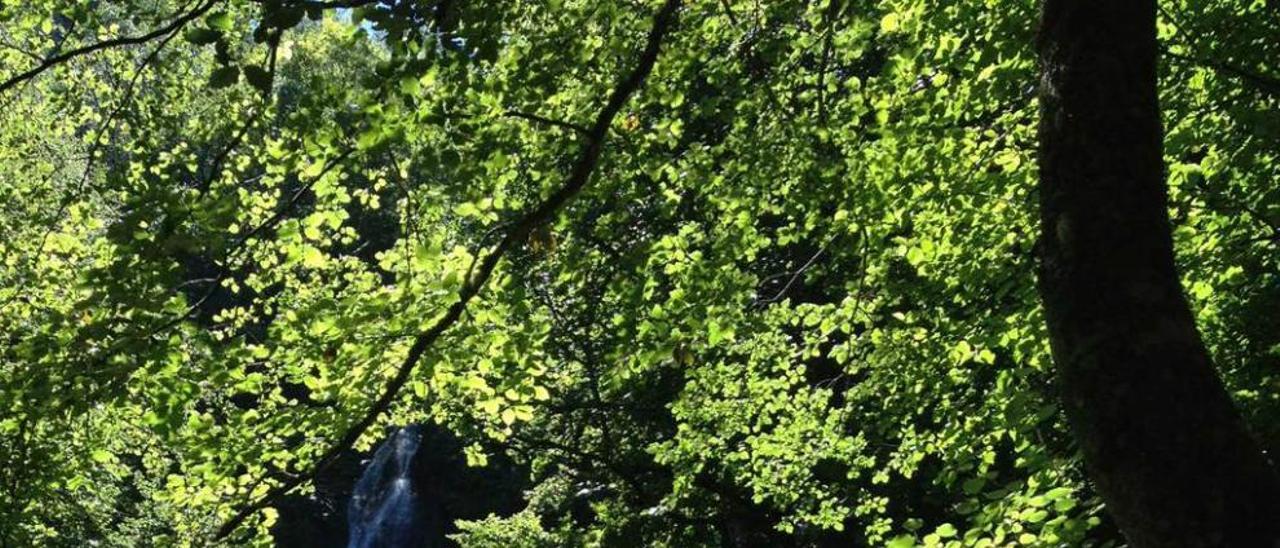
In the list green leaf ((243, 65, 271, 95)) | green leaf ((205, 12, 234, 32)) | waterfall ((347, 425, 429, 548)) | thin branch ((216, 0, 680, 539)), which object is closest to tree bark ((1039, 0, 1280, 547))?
thin branch ((216, 0, 680, 539))

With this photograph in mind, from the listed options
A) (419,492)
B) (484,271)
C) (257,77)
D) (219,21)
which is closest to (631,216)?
(484,271)

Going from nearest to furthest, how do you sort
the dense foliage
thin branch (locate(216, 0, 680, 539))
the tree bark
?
the tree bark, thin branch (locate(216, 0, 680, 539)), the dense foliage

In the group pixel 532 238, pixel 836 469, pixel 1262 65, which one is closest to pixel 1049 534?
pixel 532 238

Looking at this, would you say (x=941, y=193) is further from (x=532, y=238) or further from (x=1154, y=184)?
(x=1154, y=184)

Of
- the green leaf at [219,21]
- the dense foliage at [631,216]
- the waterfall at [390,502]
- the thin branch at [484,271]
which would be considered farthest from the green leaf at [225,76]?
the waterfall at [390,502]

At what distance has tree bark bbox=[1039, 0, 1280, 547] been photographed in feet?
6.04

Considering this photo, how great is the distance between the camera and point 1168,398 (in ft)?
6.17

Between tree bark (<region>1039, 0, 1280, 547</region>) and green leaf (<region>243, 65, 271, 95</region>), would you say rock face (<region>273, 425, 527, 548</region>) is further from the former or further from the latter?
tree bark (<region>1039, 0, 1280, 547</region>)

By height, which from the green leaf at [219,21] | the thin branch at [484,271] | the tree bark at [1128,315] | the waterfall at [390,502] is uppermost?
the waterfall at [390,502]

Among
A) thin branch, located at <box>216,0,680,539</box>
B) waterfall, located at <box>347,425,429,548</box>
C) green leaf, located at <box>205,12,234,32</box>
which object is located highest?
waterfall, located at <box>347,425,429,548</box>

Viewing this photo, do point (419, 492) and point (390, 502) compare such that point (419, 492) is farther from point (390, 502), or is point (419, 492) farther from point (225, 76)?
point (225, 76)

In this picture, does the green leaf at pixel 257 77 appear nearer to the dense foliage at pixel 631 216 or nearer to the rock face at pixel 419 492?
the dense foliage at pixel 631 216

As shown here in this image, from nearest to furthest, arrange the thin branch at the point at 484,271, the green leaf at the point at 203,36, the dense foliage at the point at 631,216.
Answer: the green leaf at the point at 203,36 → the thin branch at the point at 484,271 → the dense foliage at the point at 631,216

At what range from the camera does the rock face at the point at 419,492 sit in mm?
22750
